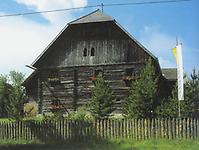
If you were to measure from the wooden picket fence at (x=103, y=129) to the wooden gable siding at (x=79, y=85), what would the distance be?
49.6ft

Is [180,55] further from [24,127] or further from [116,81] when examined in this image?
[116,81]

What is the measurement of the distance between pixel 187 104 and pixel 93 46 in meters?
14.6

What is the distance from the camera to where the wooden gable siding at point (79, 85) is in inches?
1535

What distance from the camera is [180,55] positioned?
75.7 feet

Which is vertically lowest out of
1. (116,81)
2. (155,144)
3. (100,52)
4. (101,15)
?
(155,144)

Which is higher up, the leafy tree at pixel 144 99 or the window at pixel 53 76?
the window at pixel 53 76

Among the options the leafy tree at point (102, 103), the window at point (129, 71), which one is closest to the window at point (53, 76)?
the window at point (129, 71)

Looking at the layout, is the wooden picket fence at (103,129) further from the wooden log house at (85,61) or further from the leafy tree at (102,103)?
the wooden log house at (85,61)

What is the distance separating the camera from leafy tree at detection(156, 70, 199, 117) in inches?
1042

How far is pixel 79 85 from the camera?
4019 centimetres

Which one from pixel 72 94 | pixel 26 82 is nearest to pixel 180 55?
pixel 72 94

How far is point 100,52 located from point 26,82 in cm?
920

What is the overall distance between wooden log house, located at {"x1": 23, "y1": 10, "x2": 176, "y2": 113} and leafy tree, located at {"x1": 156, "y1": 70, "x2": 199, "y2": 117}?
1007 cm

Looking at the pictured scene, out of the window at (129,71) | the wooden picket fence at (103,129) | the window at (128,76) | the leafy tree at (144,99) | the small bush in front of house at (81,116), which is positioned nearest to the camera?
the wooden picket fence at (103,129)
